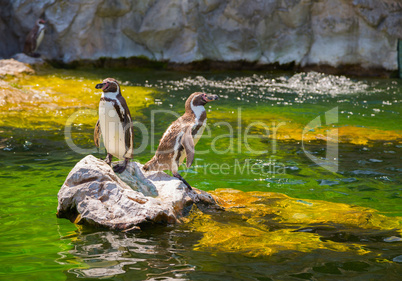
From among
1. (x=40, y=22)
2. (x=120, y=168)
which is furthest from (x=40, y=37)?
(x=120, y=168)

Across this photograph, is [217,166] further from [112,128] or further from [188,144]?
[112,128]

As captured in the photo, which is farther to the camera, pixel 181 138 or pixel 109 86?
pixel 181 138

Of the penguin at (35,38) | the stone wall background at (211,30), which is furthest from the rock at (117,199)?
the stone wall background at (211,30)

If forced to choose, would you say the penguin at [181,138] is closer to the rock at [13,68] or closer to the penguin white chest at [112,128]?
the penguin white chest at [112,128]

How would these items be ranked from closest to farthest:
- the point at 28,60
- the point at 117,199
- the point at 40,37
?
the point at 117,199 → the point at 28,60 → the point at 40,37

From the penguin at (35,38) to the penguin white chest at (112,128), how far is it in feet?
38.2

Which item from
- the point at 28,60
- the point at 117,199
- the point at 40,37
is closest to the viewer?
the point at 117,199

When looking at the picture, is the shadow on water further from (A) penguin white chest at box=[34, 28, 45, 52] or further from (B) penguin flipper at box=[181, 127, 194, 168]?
(A) penguin white chest at box=[34, 28, 45, 52]

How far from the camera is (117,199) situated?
4.41m

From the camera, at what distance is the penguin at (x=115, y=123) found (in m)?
5.01

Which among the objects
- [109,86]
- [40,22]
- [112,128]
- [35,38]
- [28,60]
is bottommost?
[112,128]

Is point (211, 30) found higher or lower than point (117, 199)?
higher

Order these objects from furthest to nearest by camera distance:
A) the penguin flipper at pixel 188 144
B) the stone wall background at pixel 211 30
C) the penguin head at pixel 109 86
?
the stone wall background at pixel 211 30
the penguin flipper at pixel 188 144
the penguin head at pixel 109 86

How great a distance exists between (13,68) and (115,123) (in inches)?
376
